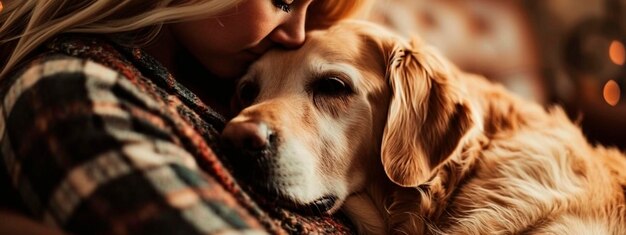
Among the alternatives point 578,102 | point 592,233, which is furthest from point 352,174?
point 578,102

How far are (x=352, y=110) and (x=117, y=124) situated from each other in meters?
0.64

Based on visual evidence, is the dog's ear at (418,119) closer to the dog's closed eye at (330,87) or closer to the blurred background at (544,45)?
the dog's closed eye at (330,87)

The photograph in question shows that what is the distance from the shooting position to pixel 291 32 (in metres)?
1.56

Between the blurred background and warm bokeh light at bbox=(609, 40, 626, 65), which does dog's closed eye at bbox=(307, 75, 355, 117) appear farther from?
warm bokeh light at bbox=(609, 40, 626, 65)

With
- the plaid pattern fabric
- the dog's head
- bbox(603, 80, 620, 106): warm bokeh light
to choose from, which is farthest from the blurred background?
the plaid pattern fabric

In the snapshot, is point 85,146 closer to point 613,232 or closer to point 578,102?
point 613,232

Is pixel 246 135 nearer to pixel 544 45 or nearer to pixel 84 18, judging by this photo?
pixel 84 18

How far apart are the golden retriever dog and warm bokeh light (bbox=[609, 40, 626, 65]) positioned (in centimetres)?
189

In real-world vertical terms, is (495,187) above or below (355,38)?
below

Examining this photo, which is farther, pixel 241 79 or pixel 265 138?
pixel 241 79

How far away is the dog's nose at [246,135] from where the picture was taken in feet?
4.05

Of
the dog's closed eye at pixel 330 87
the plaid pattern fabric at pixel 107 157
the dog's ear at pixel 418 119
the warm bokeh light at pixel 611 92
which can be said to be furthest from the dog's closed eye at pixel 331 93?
the warm bokeh light at pixel 611 92

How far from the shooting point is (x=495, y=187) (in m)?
1.46

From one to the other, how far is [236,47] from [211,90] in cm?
29
